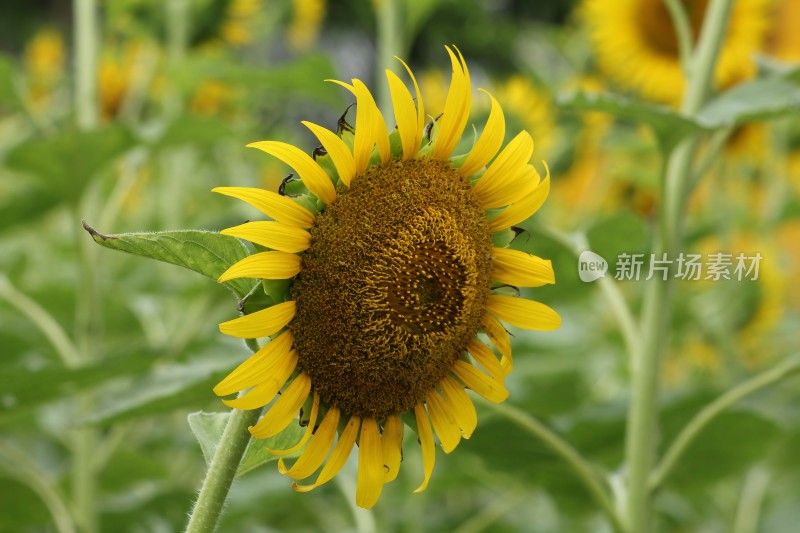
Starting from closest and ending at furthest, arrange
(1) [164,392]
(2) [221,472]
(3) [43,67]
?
(2) [221,472]
(1) [164,392]
(3) [43,67]

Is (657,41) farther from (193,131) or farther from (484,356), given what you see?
(484,356)

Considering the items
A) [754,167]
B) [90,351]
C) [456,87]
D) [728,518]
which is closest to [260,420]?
[456,87]

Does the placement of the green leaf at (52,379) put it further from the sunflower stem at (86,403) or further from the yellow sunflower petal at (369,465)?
the yellow sunflower petal at (369,465)

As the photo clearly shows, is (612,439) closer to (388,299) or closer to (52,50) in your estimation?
(388,299)

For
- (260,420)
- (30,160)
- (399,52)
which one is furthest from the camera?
(399,52)

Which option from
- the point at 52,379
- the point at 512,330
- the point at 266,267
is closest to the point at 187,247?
the point at 266,267

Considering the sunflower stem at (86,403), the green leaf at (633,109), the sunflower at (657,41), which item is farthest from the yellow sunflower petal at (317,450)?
the sunflower at (657,41)

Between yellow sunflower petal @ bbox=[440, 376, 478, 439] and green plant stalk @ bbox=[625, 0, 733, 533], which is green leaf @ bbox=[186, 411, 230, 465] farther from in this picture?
green plant stalk @ bbox=[625, 0, 733, 533]
